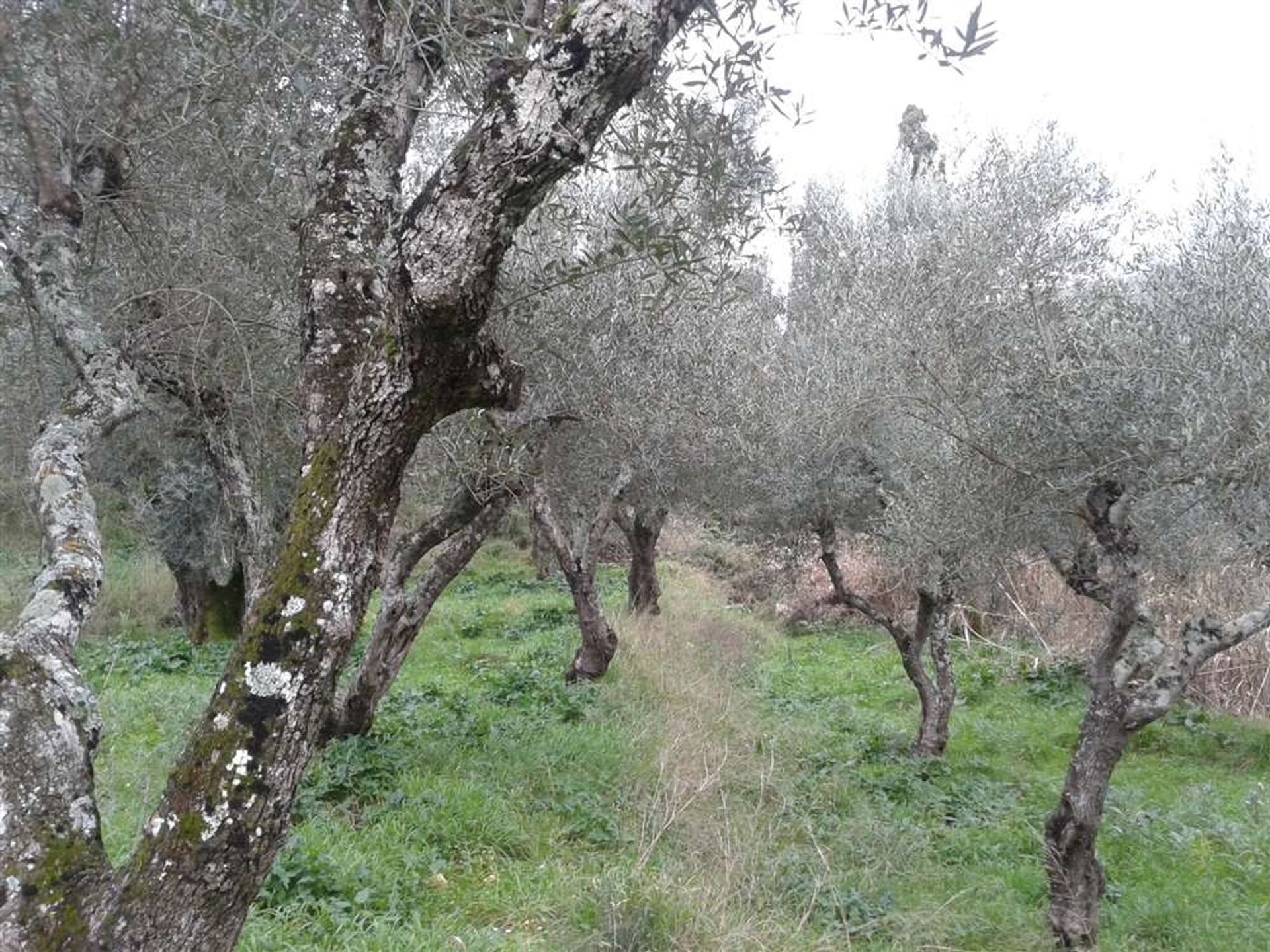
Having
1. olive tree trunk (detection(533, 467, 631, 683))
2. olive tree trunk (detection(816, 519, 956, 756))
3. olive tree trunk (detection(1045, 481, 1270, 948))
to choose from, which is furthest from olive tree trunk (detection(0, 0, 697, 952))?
olive tree trunk (detection(816, 519, 956, 756))

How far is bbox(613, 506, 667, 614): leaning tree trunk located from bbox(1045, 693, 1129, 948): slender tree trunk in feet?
35.7

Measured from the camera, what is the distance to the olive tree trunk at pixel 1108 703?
5852 millimetres

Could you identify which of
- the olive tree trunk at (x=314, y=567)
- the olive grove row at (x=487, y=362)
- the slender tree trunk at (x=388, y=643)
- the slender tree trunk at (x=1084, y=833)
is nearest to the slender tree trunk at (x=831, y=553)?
the olive grove row at (x=487, y=362)

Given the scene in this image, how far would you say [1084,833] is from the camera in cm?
585

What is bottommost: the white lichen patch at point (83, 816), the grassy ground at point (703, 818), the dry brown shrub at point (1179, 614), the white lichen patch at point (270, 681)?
the grassy ground at point (703, 818)

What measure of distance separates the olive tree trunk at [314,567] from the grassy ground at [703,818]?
6.85ft

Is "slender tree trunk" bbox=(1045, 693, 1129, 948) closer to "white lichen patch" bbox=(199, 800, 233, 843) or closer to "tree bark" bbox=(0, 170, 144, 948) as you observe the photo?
"white lichen patch" bbox=(199, 800, 233, 843)

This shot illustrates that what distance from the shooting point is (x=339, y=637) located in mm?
2908

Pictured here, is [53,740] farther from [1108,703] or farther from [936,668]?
[936,668]

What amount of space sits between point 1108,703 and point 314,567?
206 inches

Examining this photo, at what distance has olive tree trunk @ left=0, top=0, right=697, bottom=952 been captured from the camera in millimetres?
2588

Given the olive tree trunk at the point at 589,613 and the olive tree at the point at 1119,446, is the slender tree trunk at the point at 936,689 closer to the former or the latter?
the olive tree at the point at 1119,446

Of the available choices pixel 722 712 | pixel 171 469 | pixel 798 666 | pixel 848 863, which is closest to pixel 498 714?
pixel 722 712

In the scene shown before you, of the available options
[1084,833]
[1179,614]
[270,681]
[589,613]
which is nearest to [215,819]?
[270,681]
